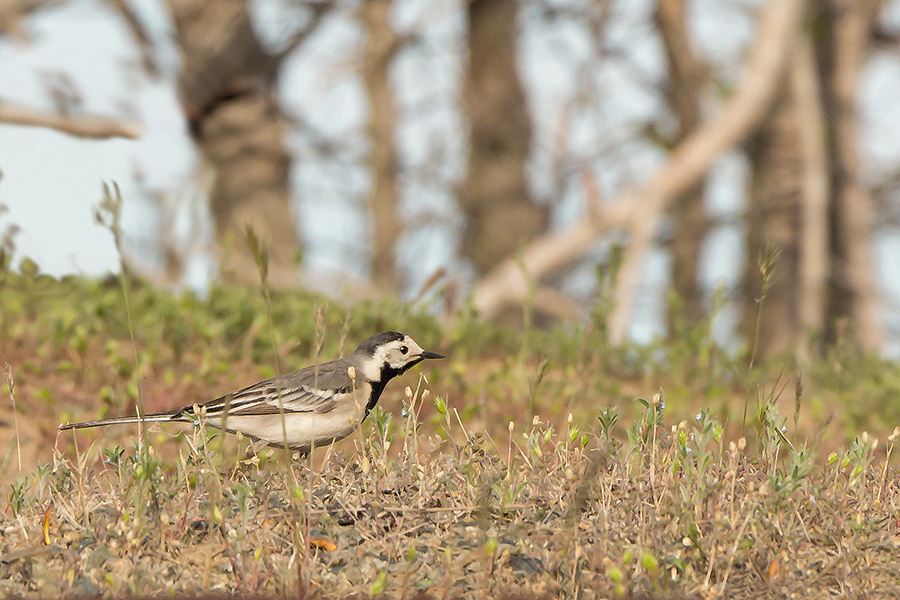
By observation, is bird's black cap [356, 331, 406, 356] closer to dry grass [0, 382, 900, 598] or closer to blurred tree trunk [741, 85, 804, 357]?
dry grass [0, 382, 900, 598]

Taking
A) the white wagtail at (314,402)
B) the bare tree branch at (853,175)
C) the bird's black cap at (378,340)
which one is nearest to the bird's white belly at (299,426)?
the white wagtail at (314,402)

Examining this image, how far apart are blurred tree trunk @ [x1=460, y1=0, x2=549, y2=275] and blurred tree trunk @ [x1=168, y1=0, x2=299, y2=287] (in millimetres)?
5127

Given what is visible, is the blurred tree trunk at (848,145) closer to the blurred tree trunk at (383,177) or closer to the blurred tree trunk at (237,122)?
the blurred tree trunk at (383,177)

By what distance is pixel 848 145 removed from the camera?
19.1 meters

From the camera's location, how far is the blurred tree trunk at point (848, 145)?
61.3 ft

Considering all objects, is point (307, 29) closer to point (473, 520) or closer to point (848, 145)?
point (473, 520)

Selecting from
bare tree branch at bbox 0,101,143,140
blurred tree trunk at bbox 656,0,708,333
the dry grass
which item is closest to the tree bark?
blurred tree trunk at bbox 656,0,708,333

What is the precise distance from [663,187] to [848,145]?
640 cm

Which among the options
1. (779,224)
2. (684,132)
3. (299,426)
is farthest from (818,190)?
(299,426)

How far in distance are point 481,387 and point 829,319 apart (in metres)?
14.8

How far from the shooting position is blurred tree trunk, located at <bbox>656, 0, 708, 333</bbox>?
19.4 meters

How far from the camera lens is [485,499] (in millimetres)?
3393

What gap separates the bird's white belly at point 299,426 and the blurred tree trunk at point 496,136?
11604 millimetres

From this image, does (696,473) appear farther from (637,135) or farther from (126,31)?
(637,135)
